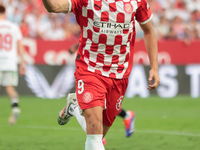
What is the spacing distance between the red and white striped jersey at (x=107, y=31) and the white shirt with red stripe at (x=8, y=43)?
4.75 metres

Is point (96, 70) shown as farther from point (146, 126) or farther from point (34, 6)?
point (34, 6)

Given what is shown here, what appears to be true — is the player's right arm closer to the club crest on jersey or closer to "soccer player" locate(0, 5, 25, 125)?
the club crest on jersey

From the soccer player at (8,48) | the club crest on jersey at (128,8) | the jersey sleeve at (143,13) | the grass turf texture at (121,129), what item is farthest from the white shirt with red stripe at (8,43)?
the club crest on jersey at (128,8)

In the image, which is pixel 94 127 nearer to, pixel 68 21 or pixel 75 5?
pixel 75 5

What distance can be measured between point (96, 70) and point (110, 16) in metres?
0.62

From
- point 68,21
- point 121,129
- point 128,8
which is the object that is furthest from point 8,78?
point 68,21

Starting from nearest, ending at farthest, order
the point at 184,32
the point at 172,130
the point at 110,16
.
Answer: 1. the point at 110,16
2. the point at 172,130
3. the point at 184,32

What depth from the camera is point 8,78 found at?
8969 millimetres

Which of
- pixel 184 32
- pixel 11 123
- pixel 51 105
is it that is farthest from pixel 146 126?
pixel 184 32

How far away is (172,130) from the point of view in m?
7.77

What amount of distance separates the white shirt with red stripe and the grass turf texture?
49.4 inches

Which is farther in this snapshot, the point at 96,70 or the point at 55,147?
the point at 55,147

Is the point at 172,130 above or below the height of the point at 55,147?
below

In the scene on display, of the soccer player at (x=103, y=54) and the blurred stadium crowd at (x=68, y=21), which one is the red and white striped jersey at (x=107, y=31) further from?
the blurred stadium crowd at (x=68, y=21)
